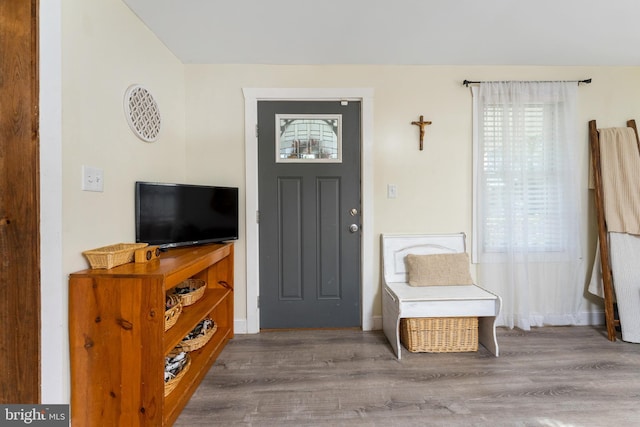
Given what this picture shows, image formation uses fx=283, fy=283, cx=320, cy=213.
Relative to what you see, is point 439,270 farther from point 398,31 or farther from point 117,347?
point 117,347

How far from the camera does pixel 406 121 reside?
94.0 inches

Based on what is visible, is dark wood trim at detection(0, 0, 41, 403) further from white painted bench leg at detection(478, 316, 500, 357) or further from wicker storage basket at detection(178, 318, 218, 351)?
white painted bench leg at detection(478, 316, 500, 357)

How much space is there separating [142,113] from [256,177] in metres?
0.88

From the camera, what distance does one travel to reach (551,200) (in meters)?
2.35

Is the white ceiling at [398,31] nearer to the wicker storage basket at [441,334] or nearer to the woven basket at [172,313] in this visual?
the woven basket at [172,313]

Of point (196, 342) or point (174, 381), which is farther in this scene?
point (196, 342)

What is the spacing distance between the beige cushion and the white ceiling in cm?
160

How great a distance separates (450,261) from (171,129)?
240 cm

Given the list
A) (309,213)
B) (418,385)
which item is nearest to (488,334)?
(418,385)

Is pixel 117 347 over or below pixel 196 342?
over

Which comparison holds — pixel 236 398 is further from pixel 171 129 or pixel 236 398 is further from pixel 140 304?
pixel 171 129

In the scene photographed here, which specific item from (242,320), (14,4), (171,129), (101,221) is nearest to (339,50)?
(171,129)

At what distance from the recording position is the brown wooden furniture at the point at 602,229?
2240mm

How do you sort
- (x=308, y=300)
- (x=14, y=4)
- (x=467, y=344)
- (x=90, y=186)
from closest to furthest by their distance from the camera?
(x=14, y=4) < (x=90, y=186) < (x=467, y=344) < (x=308, y=300)
